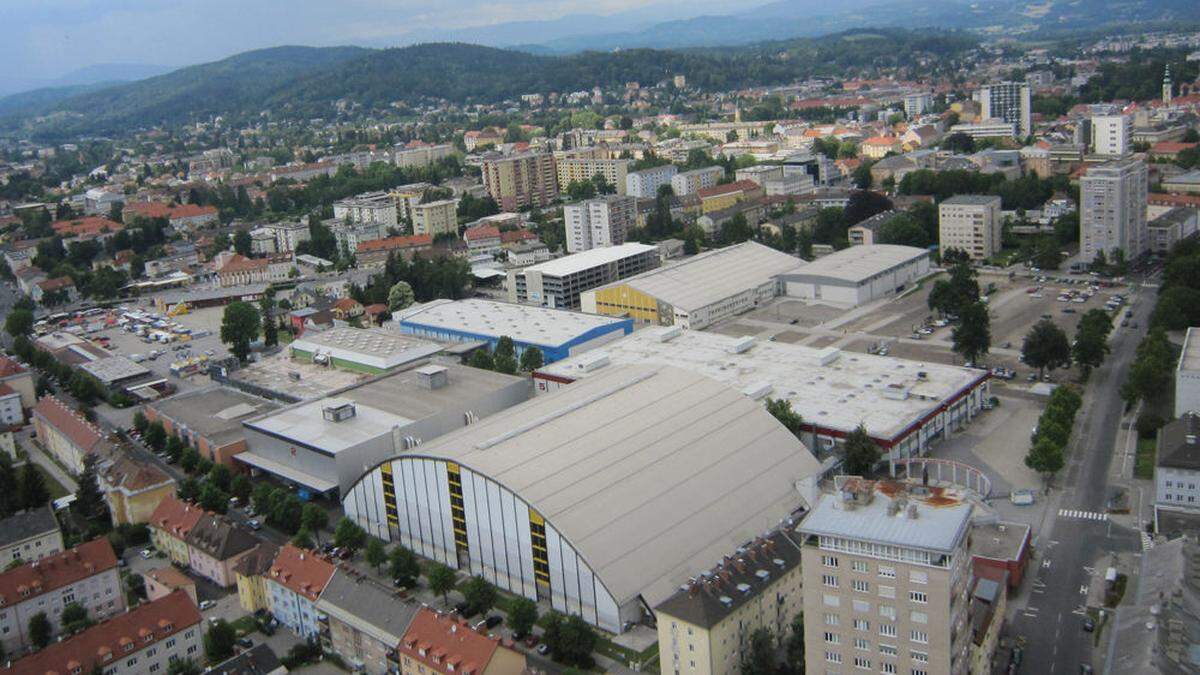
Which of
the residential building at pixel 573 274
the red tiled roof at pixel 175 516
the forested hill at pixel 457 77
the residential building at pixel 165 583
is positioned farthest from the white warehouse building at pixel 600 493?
the forested hill at pixel 457 77

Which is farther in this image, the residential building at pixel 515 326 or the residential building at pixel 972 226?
the residential building at pixel 972 226

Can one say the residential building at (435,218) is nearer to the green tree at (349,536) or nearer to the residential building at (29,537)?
the residential building at (29,537)

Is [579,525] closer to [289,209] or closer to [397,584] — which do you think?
[397,584]

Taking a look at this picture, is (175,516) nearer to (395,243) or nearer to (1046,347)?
(1046,347)

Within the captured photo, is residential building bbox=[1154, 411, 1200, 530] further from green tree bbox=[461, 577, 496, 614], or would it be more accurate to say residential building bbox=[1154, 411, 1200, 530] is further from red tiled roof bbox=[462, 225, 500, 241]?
red tiled roof bbox=[462, 225, 500, 241]

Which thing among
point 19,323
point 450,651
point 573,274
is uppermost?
point 573,274

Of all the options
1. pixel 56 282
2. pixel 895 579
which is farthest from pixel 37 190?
pixel 895 579

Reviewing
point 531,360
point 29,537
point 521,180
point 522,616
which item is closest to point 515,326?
point 531,360
